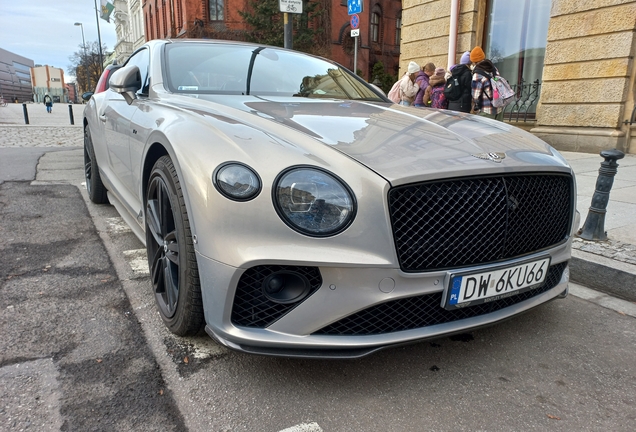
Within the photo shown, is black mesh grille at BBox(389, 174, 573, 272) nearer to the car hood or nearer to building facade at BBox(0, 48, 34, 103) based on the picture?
the car hood

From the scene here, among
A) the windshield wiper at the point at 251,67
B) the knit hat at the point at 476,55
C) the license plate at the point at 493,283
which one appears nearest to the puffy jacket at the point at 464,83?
the knit hat at the point at 476,55

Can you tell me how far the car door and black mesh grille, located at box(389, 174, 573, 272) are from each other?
186 cm

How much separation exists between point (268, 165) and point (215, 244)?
1.12 feet

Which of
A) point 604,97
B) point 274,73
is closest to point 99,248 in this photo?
point 274,73

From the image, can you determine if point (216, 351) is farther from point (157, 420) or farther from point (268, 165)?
point (268, 165)

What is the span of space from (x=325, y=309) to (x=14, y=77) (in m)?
179

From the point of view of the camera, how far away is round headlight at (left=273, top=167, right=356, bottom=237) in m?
1.61

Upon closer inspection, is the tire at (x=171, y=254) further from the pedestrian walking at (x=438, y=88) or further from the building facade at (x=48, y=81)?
the building facade at (x=48, y=81)

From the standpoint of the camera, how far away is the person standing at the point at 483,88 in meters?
6.95

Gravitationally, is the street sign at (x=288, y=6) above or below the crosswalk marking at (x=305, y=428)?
above

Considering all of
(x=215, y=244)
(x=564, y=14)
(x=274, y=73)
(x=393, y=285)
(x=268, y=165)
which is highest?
(x=564, y=14)

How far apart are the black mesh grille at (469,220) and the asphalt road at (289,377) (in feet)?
1.73

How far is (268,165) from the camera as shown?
166cm

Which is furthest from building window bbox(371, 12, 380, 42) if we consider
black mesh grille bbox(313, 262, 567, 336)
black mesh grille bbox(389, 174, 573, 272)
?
black mesh grille bbox(313, 262, 567, 336)
